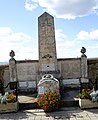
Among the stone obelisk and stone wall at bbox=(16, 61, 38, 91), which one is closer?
the stone obelisk

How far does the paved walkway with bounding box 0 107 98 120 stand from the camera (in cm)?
965

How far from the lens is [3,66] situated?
16.0 meters

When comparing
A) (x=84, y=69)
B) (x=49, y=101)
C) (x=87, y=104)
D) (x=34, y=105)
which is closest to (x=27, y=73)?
(x=84, y=69)

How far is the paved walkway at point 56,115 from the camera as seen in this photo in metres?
9.65

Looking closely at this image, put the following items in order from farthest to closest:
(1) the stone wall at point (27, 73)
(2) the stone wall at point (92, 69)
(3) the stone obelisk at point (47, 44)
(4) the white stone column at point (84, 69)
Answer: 1. (2) the stone wall at point (92, 69)
2. (1) the stone wall at point (27, 73)
3. (4) the white stone column at point (84, 69)
4. (3) the stone obelisk at point (47, 44)

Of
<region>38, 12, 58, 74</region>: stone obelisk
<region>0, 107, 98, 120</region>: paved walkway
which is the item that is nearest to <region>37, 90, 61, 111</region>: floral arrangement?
<region>0, 107, 98, 120</region>: paved walkway

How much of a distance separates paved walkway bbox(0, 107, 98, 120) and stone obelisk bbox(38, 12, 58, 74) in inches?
161

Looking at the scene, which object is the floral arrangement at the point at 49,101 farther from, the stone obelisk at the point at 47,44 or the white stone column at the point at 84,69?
the white stone column at the point at 84,69

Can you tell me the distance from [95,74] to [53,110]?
6.24m

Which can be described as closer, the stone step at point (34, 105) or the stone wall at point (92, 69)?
the stone step at point (34, 105)

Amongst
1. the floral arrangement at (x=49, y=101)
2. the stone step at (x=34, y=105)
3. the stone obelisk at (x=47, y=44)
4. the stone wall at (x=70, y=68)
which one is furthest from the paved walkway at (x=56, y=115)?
the stone wall at (x=70, y=68)

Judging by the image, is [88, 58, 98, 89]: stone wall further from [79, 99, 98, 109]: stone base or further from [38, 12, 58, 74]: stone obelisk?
[79, 99, 98, 109]: stone base

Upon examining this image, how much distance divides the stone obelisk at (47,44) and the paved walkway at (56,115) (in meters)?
4.08

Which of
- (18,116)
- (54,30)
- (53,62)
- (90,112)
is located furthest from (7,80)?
(90,112)
